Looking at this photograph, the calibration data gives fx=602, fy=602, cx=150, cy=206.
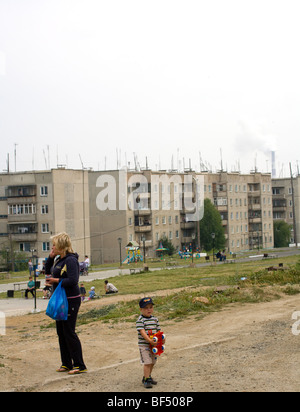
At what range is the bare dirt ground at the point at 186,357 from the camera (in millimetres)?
8164

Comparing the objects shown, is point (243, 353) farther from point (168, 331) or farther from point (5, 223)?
point (5, 223)

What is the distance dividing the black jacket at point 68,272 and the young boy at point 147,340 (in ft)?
3.71

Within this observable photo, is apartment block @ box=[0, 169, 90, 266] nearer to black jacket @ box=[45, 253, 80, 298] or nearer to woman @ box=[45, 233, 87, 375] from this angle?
woman @ box=[45, 233, 87, 375]

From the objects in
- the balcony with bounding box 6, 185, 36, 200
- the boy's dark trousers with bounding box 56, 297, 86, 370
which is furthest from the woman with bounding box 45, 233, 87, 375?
the balcony with bounding box 6, 185, 36, 200

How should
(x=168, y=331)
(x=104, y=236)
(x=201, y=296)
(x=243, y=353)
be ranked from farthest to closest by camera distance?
(x=104, y=236) → (x=201, y=296) → (x=168, y=331) → (x=243, y=353)

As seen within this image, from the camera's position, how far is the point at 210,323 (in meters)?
13.6

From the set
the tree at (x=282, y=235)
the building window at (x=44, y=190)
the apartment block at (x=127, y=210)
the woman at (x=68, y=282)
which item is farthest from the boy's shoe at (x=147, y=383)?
the tree at (x=282, y=235)

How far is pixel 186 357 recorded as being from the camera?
9.97 m

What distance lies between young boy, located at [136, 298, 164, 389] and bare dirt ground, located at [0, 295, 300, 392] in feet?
0.65

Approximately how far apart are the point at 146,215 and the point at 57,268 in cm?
7480

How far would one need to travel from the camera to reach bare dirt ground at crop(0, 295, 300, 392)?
8.16 meters

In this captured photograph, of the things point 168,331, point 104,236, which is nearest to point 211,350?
point 168,331

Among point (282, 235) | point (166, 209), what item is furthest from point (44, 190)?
point (282, 235)

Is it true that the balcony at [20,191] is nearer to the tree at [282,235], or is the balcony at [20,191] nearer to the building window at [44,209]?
the building window at [44,209]
